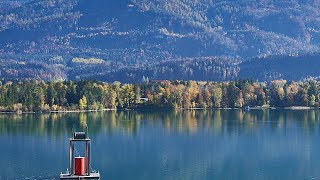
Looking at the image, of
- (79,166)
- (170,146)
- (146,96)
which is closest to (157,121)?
(170,146)

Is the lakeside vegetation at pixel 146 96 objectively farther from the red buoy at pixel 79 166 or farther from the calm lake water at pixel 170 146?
the red buoy at pixel 79 166

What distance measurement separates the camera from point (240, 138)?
2805 inches

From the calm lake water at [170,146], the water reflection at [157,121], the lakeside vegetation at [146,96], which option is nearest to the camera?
the calm lake water at [170,146]

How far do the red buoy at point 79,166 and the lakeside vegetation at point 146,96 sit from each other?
66.4 m

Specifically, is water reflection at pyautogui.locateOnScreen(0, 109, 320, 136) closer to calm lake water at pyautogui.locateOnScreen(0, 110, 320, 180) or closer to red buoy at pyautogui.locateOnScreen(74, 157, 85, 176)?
calm lake water at pyautogui.locateOnScreen(0, 110, 320, 180)

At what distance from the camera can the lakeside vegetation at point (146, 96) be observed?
105688 mm

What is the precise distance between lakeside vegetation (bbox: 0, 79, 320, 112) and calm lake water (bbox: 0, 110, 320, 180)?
889 centimetres

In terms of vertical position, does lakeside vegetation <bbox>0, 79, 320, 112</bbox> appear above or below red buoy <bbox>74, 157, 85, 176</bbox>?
above

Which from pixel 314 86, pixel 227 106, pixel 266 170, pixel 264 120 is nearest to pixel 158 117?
pixel 264 120

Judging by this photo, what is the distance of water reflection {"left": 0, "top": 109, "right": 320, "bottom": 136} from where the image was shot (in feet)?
253

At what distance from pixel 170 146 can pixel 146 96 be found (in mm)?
53557

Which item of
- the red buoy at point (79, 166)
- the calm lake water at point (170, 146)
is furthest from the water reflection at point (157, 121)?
the red buoy at point (79, 166)

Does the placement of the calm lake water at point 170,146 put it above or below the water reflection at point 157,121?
below

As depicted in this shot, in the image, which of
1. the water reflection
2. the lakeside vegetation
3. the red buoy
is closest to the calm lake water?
the water reflection
